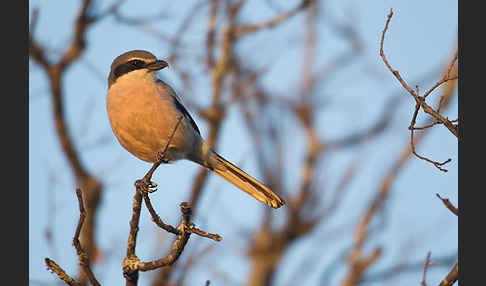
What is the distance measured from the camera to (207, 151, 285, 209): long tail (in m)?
4.14

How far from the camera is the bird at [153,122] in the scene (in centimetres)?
412

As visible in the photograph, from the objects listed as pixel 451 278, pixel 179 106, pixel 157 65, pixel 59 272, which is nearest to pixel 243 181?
pixel 179 106

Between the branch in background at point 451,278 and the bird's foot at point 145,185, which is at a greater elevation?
the bird's foot at point 145,185

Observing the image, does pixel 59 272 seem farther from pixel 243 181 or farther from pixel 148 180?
pixel 243 181

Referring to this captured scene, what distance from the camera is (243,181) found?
4.42 meters

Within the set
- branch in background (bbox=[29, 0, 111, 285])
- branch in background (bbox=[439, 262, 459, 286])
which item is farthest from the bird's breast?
branch in background (bbox=[29, 0, 111, 285])

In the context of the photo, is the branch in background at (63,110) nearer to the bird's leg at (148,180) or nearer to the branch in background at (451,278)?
the bird's leg at (148,180)

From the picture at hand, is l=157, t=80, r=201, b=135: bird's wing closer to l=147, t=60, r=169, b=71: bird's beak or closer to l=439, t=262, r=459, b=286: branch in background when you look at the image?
l=147, t=60, r=169, b=71: bird's beak

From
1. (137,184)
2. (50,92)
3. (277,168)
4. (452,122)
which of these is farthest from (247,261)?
(452,122)

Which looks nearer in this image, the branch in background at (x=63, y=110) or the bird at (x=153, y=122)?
the bird at (x=153, y=122)

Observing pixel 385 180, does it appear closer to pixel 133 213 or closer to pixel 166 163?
pixel 166 163

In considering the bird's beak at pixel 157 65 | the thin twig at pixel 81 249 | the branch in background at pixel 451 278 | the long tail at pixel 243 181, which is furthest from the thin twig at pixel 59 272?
the bird's beak at pixel 157 65

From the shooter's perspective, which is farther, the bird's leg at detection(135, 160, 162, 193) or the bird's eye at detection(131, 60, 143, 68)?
the bird's eye at detection(131, 60, 143, 68)

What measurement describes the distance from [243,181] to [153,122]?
2.95 ft
